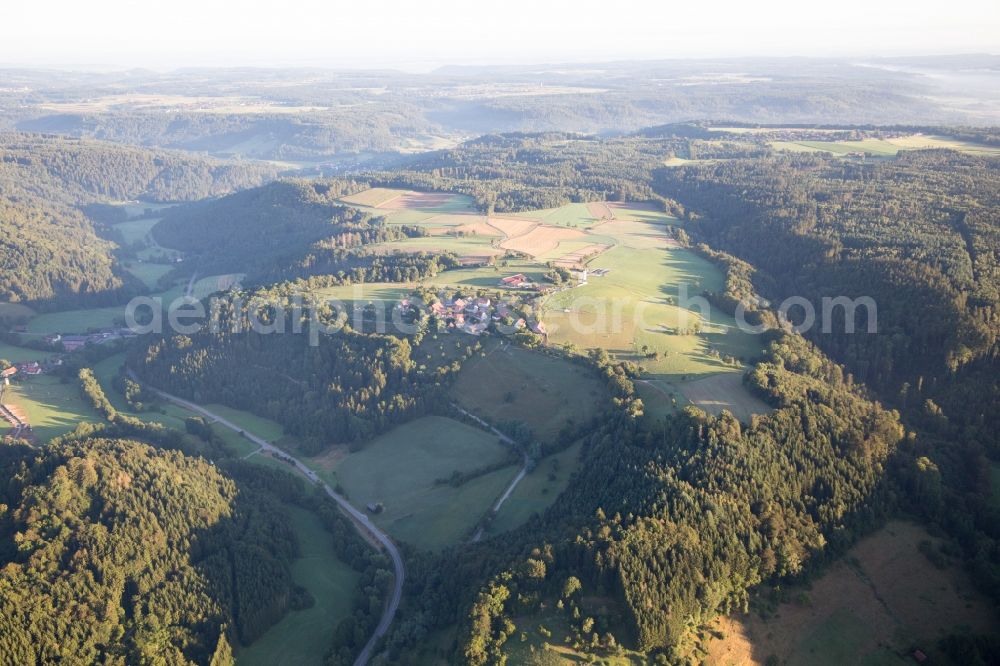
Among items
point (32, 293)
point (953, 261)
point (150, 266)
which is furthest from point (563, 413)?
point (150, 266)

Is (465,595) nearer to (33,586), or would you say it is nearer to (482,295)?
(33,586)

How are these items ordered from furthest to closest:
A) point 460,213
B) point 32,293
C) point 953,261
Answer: point 460,213
point 32,293
point 953,261

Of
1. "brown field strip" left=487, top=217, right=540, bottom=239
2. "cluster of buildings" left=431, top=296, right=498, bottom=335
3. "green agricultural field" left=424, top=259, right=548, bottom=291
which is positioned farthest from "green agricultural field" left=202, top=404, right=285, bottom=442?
"brown field strip" left=487, top=217, right=540, bottom=239

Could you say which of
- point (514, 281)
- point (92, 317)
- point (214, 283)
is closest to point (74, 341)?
point (92, 317)

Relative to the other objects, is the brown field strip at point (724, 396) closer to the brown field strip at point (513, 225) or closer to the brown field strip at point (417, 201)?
the brown field strip at point (513, 225)

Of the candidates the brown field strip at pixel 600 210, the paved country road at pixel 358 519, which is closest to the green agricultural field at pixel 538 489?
the paved country road at pixel 358 519

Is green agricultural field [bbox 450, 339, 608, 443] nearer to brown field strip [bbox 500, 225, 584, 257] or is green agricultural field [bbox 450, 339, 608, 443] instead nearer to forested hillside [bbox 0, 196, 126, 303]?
brown field strip [bbox 500, 225, 584, 257]
